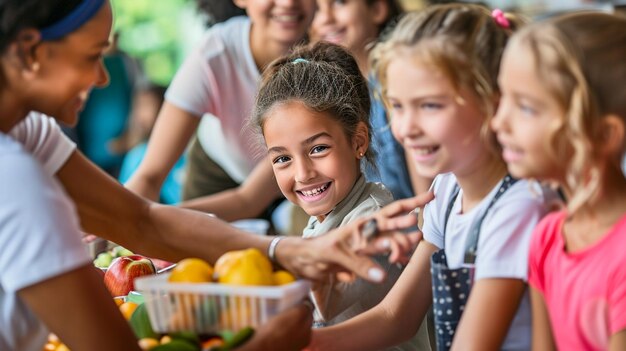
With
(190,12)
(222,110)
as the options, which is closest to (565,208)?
(222,110)

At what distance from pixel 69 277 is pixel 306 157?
711mm

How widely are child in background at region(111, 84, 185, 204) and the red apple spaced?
204cm

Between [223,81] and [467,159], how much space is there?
1.48m

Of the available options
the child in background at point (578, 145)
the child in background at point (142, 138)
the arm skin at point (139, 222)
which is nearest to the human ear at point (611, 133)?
the child in background at point (578, 145)

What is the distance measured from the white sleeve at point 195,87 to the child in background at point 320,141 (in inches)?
32.3

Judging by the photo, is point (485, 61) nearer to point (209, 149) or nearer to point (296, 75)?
point (296, 75)

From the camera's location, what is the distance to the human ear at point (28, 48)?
1464 mm

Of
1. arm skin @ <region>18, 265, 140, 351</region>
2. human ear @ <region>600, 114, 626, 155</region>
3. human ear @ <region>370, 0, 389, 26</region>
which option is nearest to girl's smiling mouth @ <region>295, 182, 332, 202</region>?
arm skin @ <region>18, 265, 140, 351</region>

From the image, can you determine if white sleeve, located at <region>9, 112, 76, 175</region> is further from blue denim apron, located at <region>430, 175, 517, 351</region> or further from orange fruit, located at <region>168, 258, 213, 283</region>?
blue denim apron, located at <region>430, 175, 517, 351</region>

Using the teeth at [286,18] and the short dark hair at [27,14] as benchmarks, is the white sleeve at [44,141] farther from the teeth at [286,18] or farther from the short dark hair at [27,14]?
the teeth at [286,18]

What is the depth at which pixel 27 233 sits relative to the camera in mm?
1401

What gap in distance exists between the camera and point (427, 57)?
5.05 feet

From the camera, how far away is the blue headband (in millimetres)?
1479

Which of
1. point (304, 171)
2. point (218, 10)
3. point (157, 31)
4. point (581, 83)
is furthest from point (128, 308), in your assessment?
point (157, 31)
